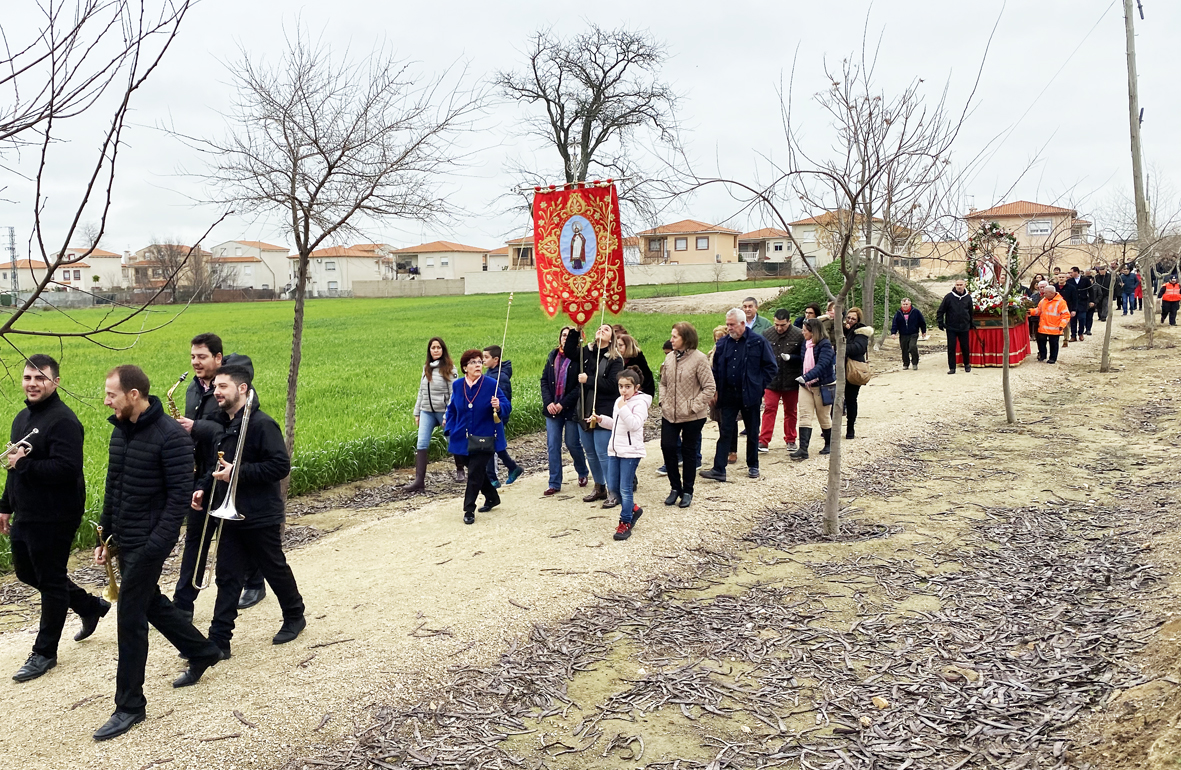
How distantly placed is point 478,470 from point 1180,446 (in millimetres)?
7922

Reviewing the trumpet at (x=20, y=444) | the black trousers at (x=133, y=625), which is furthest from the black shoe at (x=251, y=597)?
the trumpet at (x=20, y=444)

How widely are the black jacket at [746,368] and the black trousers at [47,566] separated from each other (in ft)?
19.8

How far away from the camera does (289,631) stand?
5.45 m

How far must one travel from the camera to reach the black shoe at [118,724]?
4.27 m

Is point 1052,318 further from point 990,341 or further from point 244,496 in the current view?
point 244,496

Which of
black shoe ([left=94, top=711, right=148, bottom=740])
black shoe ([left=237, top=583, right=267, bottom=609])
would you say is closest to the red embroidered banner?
black shoe ([left=237, top=583, right=267, bottom=609])

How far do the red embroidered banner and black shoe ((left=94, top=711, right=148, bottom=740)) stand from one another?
5.87 metres

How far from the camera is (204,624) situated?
19.3 ft

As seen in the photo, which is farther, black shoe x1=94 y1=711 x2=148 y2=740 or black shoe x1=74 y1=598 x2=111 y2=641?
black shoe x1=74 y1=598 x2=111 y2=641

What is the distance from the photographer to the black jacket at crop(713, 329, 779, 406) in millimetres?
9164

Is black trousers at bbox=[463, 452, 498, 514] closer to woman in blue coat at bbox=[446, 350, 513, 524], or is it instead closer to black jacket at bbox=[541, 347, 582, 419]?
woman in blue coat at bbox=[446, 350, 513, 524]

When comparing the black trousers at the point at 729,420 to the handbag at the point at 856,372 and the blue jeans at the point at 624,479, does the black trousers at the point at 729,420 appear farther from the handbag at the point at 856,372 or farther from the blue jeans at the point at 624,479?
the handbag at the point at 856,372

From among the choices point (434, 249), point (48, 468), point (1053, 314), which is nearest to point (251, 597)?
point (48, 468)

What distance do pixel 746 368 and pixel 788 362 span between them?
1.59 metres
